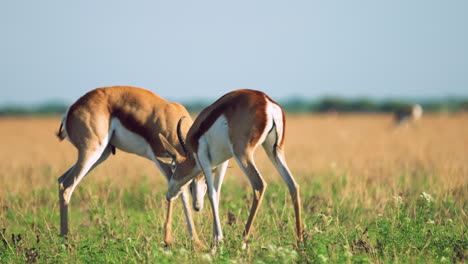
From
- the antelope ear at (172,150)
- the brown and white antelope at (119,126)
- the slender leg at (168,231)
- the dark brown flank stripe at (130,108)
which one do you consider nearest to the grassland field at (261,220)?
the slender leg at (168,231)

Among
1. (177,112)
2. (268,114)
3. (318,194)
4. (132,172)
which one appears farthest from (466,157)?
(268,114)

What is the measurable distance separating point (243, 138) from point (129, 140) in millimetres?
2605

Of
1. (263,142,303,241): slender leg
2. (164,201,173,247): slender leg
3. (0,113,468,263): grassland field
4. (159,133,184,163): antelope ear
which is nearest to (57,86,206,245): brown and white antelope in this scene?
(159,133,184,163): antelope ear

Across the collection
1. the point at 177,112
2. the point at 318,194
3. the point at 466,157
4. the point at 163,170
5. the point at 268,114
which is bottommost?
the point at 466,157

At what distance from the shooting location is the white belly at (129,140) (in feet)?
25.0

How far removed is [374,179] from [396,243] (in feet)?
18.2

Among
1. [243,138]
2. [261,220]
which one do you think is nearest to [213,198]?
[243,138]

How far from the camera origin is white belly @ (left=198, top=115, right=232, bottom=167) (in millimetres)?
5871

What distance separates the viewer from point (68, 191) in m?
7.58

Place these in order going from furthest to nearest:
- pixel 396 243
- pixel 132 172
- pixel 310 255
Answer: pixel 132 172
pixel 396 243
pixel 310 255

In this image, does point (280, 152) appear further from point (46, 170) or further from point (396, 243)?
point (46, 170)

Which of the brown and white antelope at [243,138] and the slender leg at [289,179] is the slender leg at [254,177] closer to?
the brown and white antelope at [243,138]

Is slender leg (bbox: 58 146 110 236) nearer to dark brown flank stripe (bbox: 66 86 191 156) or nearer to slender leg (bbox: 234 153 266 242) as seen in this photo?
dark brown flank stripe (bbox: 66 86 191 156)

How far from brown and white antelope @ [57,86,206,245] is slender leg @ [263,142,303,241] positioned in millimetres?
1891
